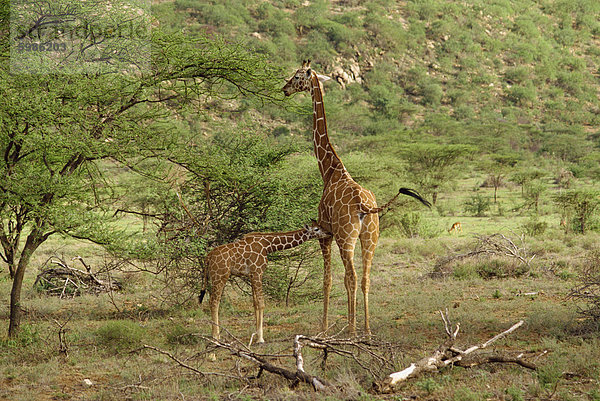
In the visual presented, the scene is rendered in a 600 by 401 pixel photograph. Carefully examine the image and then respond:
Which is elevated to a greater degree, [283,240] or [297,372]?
[283,240]

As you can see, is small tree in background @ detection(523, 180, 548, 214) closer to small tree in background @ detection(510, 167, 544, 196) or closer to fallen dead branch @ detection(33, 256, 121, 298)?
small tree in background @ detection(510, 167, 544, 196)

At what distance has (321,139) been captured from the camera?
826 cm

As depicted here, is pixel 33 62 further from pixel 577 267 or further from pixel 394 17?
pixel 394 17

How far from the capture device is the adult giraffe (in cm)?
746

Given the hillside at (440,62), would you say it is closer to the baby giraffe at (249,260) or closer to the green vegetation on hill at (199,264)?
the green vegetation on hill at (199,264)

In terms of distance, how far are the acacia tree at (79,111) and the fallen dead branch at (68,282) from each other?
2.90 metres

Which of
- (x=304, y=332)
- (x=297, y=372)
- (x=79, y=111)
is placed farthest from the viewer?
(x=304, y=332)

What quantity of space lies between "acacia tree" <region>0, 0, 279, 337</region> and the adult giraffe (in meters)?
1.25

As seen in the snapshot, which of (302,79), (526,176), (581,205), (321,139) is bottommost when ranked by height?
(526,176)

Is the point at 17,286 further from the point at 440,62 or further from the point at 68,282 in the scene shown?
the point at 440,62

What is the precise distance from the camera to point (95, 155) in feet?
26.8

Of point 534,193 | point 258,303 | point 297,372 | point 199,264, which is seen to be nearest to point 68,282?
point 199,264

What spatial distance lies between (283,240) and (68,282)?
22.5 ft

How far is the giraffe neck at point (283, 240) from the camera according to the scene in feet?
26.1
